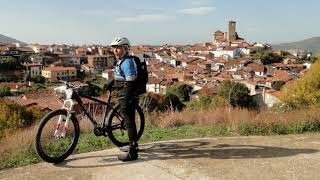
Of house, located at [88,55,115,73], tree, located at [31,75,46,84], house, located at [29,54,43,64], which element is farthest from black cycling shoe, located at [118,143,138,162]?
house, located at [29,54,43,64]

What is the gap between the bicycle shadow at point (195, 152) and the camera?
5000 mm

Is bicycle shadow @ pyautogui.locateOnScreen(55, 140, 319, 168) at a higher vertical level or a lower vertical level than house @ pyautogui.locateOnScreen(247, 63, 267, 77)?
higher

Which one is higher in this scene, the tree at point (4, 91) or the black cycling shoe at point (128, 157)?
the black cycling shoe at point (128, 157)

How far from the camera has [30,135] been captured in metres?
6.09

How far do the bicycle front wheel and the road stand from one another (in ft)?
0.35

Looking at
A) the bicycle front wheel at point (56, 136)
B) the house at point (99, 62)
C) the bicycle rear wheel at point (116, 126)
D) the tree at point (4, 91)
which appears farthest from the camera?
the house at point (99, 62)

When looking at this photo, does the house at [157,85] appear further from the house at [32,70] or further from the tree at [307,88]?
the tree at [307,88]

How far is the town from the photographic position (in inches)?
2350

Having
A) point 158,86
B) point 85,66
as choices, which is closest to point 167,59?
point 85,66

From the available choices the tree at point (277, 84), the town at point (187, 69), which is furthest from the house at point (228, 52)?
the tree at point (277, 84)

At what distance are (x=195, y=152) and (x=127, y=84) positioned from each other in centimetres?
111

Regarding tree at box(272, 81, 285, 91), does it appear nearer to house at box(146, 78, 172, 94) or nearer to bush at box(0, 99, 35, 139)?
house at box(146, 78, 172, 94)

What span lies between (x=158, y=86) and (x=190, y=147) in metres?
60.6

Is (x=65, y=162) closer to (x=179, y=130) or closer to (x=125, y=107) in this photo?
(x=125, y=107)
